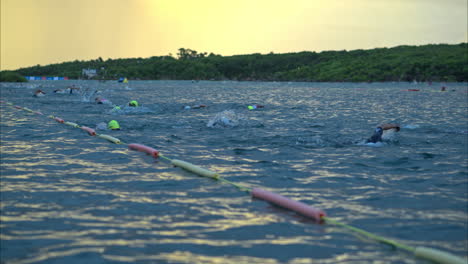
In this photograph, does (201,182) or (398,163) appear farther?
(398,163)

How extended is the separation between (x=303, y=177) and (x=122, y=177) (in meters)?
4.26

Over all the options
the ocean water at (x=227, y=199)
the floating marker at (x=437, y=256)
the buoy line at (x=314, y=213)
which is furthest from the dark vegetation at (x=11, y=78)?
the floating marker at (x=437, y=256)

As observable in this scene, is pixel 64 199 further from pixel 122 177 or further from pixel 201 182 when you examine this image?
pixel 201 182

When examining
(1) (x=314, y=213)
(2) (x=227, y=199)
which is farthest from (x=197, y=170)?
(1) (x=314, y=213)

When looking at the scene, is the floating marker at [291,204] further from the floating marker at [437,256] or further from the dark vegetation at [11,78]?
the dark vegetation at [11,78]

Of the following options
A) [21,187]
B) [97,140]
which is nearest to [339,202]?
[21,187]

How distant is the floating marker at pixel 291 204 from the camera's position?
26.0 ft

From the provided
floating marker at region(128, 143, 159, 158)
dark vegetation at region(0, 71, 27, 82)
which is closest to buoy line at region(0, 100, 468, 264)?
floating marker at region(128, 143, 159, 158)

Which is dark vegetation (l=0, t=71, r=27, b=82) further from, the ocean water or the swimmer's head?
the ocean water

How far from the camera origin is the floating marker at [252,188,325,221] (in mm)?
7918

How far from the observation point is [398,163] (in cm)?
1326

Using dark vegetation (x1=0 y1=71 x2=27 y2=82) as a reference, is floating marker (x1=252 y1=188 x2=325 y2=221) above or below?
below

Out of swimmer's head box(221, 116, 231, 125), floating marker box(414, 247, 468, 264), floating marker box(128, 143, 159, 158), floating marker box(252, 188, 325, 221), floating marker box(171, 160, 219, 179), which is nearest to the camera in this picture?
floating marker box(414, 247, 468, 264)

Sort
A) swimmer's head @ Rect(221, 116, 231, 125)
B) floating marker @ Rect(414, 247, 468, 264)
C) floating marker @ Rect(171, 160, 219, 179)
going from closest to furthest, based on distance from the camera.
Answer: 1. floating marker @ Rect(414, 247, 468, 264)
2. floating marker @ Rect(171, 160, 219, 179)
3. swimmer's head @ Rect(221, 116, 231, 125)
